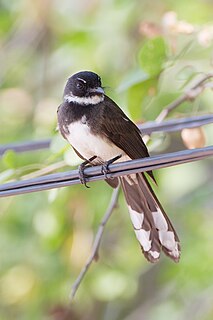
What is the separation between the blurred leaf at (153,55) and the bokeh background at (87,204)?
2.51 ft

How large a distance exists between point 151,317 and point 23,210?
144 cm

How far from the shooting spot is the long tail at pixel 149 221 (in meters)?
4.41

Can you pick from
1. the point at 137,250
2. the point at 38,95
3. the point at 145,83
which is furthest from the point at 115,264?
the point at 145,83

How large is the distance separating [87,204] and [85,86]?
222 cm

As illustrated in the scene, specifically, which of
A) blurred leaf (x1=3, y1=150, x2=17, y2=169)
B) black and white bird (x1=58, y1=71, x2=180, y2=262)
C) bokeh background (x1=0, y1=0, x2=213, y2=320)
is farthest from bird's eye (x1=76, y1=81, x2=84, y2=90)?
bokeh background (x1=0, y1=0, x2=213, y2=320)

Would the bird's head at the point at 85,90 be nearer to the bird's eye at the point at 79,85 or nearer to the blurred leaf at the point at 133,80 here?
the bird's eye at the point at 79,85

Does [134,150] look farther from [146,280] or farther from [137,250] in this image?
[146,280]

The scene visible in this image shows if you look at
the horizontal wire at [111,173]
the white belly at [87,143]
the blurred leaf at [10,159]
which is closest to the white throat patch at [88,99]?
the white belly at [87,143]

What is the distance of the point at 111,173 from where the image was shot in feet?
11.8

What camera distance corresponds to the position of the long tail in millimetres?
4410

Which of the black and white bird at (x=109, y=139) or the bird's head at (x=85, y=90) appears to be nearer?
the black and white bird at (x=109, y=139)

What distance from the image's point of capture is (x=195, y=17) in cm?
664

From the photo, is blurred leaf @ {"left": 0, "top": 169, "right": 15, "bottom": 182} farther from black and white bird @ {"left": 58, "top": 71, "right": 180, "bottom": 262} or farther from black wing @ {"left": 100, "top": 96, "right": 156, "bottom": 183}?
black wing @ {"left": 100, "top": 96, "right": 156, "bottom": 183}

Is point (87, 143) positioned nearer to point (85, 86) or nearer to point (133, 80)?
point (85, 86)
